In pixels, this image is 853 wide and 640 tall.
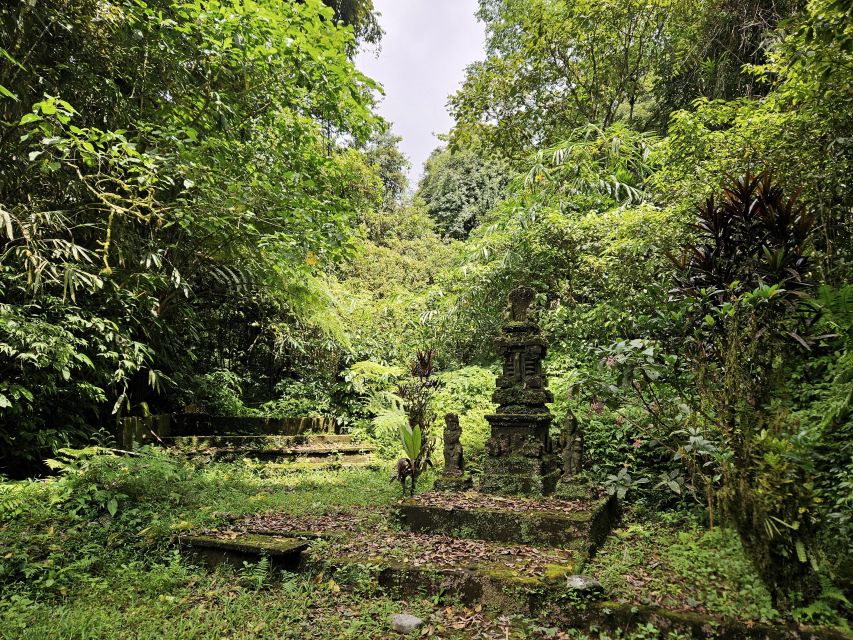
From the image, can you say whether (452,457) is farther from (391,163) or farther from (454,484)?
(391,163)

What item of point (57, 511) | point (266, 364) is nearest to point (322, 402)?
point (266, 364)

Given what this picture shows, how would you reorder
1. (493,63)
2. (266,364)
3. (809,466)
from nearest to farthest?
(809,466) < (266,364) < (493,63)

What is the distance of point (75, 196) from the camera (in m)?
5.14

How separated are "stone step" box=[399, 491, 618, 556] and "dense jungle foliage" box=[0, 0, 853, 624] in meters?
0.54

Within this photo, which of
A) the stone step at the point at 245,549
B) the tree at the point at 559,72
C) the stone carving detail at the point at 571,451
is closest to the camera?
the stone step at the point at 245,549

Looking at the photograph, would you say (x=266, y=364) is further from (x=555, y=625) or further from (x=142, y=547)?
(x=555, y=625)

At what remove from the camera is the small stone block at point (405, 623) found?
2.94m

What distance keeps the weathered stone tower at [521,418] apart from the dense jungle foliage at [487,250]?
79 centimetres

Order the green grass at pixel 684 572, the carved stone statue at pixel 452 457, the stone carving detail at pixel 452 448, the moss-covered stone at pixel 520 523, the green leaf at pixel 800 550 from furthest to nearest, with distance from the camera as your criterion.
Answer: the stone carving detail at pixel 452 448, the carved stone statue at pixel 452 457, the moss-covered stone at pixel 520 523, the green grass at pixel 684 572, the green leaf at pixel 800 550

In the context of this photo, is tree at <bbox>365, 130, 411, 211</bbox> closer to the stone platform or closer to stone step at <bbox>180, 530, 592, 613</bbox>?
the stone platform

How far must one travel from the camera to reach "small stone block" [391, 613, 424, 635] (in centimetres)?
294

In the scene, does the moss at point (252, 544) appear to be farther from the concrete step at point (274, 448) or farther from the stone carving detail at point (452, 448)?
the concrete step at point (274, 448)

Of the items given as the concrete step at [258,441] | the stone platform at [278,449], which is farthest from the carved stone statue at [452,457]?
the concrete step at [258,441]

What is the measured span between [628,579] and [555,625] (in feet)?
2.17
